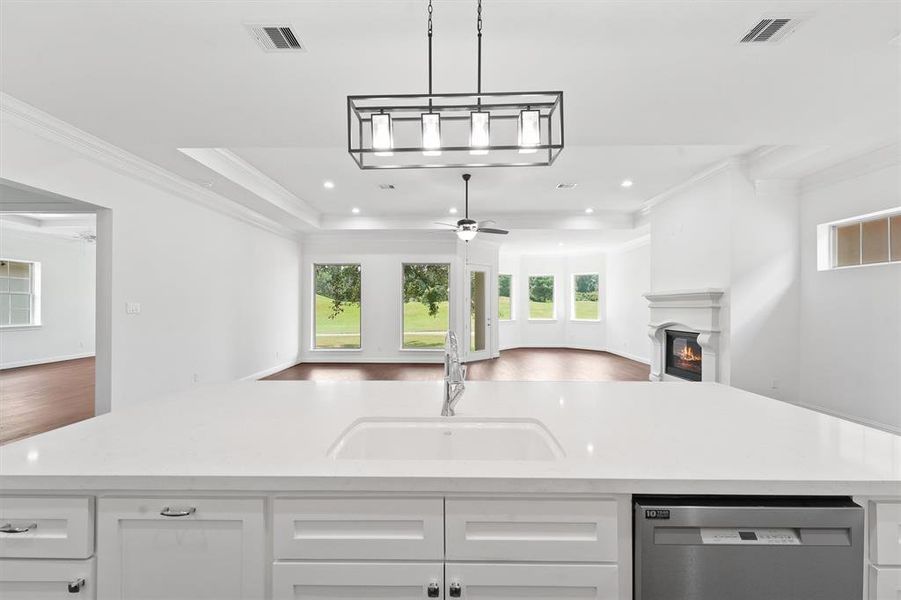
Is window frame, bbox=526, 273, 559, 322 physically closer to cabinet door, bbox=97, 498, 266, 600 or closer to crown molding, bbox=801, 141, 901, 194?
crown molding, bbox=801, 141, 901, 194

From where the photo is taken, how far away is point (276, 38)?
88.6 inches

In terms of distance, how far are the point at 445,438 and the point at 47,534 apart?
1017 mm

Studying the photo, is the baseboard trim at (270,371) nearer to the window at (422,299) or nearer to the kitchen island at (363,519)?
the window at (422,299)

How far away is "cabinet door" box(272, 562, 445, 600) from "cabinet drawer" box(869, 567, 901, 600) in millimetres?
973

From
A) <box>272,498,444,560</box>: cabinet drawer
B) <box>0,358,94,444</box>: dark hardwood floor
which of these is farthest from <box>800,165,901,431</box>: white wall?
<box>0,358,94,444</box>: dark hardwood floor

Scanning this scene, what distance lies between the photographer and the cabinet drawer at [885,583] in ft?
3.07

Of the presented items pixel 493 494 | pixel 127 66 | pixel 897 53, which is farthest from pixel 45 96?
pixel 897 53

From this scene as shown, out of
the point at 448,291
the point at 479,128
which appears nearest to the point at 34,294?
the point at 448,291

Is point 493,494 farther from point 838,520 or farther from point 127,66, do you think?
point 127,66

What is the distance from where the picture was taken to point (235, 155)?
15.2 feet

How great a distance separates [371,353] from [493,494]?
307 inches

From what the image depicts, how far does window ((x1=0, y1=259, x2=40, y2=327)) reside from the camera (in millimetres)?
7668

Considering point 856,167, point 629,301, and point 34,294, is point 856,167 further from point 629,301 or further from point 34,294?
point 34,294

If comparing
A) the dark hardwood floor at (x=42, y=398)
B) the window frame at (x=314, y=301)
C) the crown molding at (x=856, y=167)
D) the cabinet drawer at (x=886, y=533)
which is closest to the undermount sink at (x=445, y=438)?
the cabinet drawer at (x=886, y=533)
